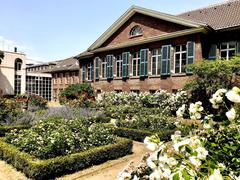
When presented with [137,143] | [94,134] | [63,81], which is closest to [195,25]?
[137,143]

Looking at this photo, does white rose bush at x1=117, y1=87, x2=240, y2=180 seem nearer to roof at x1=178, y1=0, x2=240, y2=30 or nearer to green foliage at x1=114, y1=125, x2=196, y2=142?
green foliage at x1=114, y1=125, x2=196, y2=142

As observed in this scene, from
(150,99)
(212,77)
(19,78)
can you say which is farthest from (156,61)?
(19,78)

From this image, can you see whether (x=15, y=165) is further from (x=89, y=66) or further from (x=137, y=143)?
(x=89, y=66)

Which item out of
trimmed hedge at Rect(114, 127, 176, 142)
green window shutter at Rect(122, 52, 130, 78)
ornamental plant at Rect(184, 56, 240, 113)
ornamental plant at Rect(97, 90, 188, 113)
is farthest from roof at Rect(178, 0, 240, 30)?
trimmed hedge at Rect(114, 127, 176, 142)

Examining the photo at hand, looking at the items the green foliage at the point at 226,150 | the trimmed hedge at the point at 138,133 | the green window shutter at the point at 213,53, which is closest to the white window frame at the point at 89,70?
the green window shutter at the point at 213,53

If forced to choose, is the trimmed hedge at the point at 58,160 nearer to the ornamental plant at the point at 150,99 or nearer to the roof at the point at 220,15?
the ornamental plant at the point at 150,99

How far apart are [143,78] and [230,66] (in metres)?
9.67

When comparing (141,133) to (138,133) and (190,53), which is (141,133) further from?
(190,53)

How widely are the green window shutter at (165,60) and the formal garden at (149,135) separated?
199 centimetres

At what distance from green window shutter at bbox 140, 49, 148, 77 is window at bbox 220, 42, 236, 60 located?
23.5ft

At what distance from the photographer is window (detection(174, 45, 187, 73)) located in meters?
22.7

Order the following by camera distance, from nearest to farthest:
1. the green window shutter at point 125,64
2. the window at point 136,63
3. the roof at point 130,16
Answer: the roof at point 130,16 < the window at point 136,63 < the green window shutter at point 125,64

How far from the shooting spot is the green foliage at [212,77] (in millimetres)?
18281

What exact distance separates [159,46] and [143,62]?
231 centimetres
